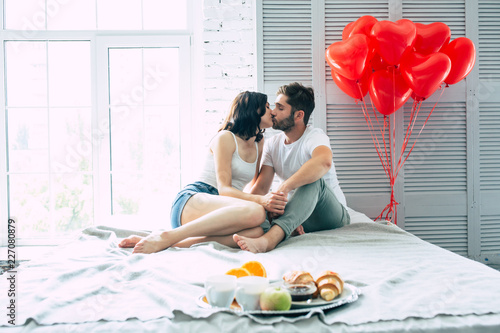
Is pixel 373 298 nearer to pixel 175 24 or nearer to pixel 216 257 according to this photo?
pixel 216 257

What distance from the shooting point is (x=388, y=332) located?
2.78ft

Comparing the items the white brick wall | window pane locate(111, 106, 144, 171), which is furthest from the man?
window pane locate(111, 106, 144, 171)

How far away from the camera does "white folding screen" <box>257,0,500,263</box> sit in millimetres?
2586

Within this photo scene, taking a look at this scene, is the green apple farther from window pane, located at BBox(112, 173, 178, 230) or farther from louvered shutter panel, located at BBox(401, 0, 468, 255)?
window pane, located at BBox(112, 173, 178, 230)

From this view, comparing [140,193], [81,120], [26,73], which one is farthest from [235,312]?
[26,73]

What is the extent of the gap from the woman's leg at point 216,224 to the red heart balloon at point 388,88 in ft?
3.32

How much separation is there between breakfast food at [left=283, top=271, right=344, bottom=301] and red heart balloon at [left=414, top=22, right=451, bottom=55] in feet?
5.66

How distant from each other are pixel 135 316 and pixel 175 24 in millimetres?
2582

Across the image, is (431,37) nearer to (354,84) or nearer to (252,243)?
(354,84)

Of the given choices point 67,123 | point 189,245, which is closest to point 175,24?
point 67,123

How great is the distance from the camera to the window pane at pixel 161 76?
3.04 meters

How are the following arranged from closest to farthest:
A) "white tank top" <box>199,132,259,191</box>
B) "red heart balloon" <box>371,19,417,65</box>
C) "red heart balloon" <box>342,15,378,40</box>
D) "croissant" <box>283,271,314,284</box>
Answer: "croissant" <box>283,271,314,284</box> → "white tank top" <box>199,132,259,191</box> → "red heart balloon" <box>371,19,417,65</box> → "red heart balloon" <box>342,15,378,40</box>

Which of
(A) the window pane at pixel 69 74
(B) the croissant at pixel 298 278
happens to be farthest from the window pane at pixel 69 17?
(B) the croissant at pixel 298 278

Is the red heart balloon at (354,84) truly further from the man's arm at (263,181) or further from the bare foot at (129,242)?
the bare foot at (129,242)
